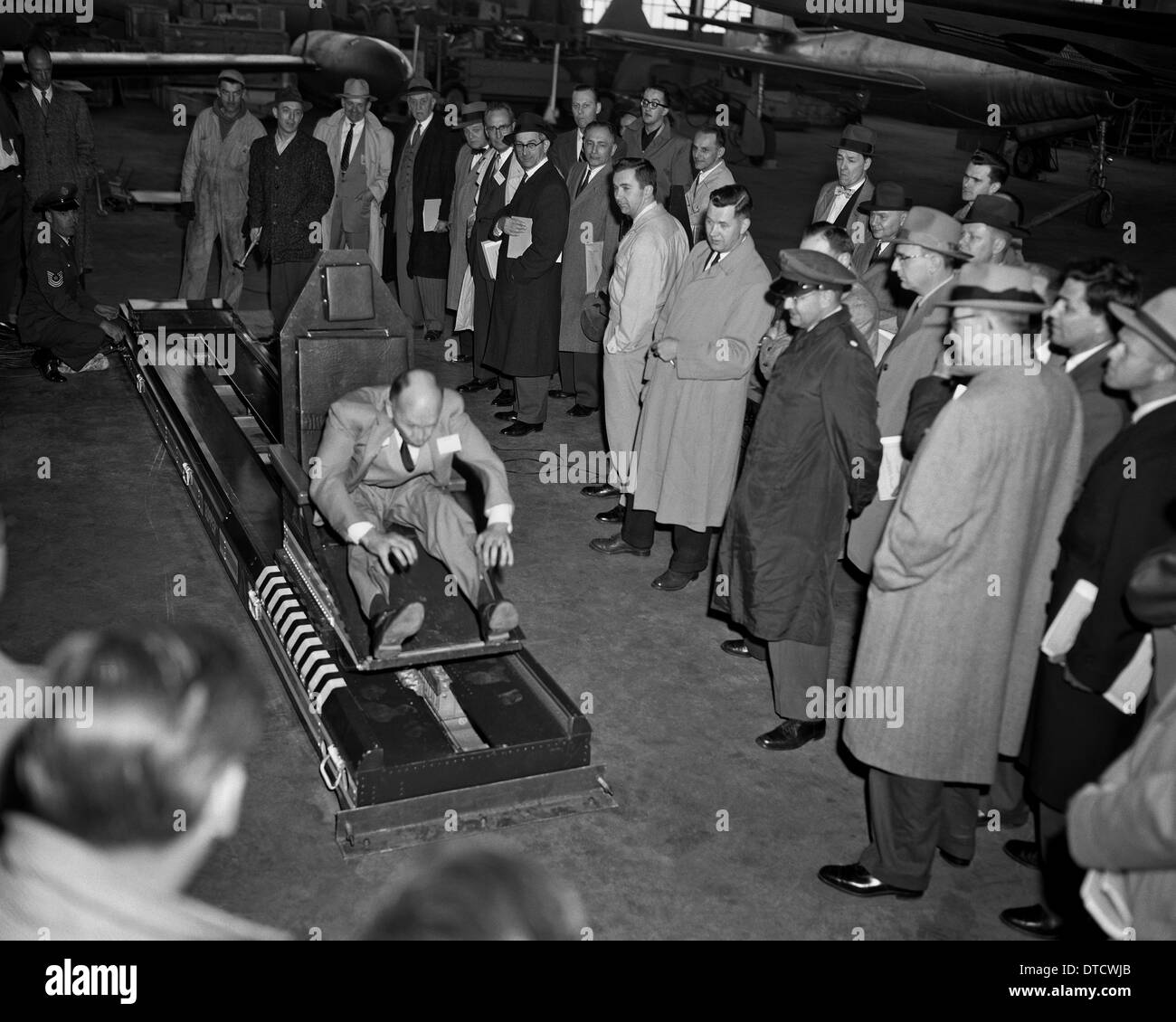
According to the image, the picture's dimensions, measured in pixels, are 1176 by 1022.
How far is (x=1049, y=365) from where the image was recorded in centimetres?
384

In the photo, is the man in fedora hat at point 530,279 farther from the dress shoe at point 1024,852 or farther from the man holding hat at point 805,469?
the dress shoe at point 1024,852

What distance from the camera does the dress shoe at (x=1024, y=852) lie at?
4.48m

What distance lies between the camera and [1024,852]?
14.8 feet

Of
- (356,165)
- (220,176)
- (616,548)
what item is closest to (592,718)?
(616,548)

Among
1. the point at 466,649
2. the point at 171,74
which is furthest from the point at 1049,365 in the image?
the point at 171,74

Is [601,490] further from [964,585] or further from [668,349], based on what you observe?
[964,585]

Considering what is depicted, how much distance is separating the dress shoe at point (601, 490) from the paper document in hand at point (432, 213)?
3445 millimetres

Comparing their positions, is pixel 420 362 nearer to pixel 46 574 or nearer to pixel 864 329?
pixel 46 574

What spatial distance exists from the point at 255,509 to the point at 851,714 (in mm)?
4024

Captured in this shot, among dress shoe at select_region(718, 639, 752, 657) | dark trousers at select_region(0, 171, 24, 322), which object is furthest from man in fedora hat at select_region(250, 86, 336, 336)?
dress shoe at select_region(718, 639, 752, 657)

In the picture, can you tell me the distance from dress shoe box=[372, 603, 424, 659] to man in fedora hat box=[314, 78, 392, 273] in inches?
244

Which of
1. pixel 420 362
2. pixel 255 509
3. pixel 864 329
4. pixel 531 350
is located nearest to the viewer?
pixel 864 329

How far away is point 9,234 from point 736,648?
7622 millimetres

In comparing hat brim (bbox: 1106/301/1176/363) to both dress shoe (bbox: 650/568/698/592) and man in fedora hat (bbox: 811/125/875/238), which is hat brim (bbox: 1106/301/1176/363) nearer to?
dress shoe (bbox: 650/568/698/592)
